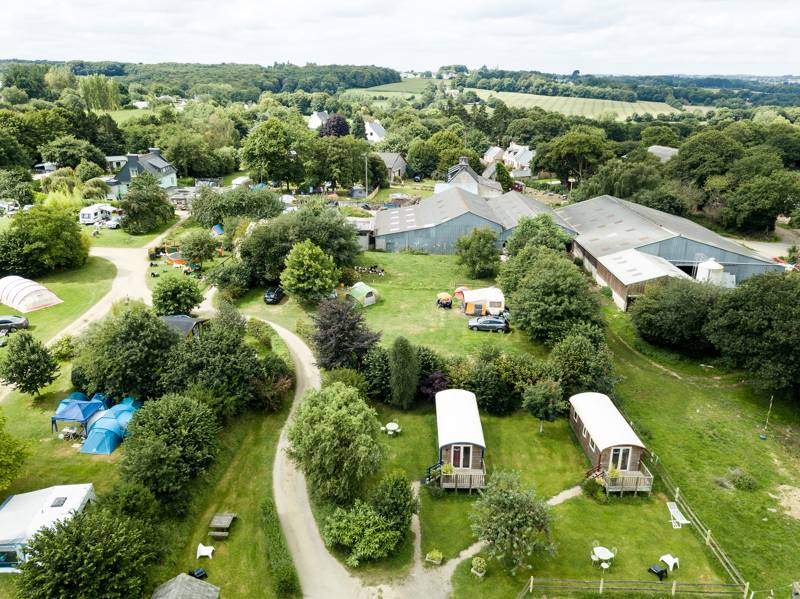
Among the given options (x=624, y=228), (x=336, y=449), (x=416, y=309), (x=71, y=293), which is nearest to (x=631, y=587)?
(x=336, y=449)

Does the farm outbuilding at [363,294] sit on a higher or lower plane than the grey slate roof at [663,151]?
lower

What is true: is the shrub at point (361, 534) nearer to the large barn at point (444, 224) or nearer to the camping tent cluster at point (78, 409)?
the camping tent cluster at point (78, 409)

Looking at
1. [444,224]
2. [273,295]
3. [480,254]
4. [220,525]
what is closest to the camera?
[220,525]

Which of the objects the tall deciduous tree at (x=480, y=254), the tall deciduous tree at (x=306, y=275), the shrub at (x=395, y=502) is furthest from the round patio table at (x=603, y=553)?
the tall deciduous tree at (x=480, y=254)

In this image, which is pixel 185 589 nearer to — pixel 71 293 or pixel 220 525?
pixel 220 525

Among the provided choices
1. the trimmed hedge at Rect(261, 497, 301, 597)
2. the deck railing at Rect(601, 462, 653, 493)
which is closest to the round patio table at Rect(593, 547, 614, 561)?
the deck railing at Rect(601, 462, 653, 493)
